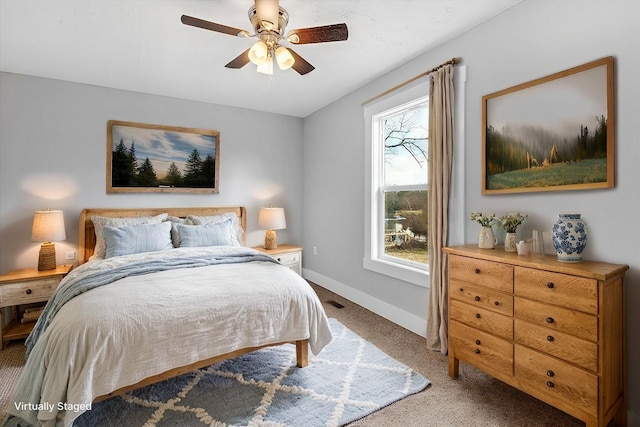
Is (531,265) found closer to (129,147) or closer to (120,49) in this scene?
(120,49)

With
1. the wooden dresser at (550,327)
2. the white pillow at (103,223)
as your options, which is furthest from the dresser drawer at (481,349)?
the white pillow at (103,223)

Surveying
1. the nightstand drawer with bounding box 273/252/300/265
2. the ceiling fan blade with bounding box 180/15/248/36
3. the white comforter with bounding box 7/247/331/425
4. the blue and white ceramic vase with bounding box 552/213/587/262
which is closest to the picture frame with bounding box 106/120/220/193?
the nightstand drawer with bounding box 273/252/300/265

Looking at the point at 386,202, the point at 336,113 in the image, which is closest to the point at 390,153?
the point at 386,202

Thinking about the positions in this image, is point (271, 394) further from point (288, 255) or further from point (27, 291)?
point (27, 291)

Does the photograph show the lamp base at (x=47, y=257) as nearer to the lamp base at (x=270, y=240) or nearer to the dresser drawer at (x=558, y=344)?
the lamp base at (x=270, y=240)

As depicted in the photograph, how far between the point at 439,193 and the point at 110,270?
8.55ft

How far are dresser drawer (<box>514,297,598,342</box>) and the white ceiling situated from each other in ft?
6.49

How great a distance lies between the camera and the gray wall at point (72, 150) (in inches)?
123

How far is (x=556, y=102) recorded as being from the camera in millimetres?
1907

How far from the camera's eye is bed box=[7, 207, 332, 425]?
1.52 meters

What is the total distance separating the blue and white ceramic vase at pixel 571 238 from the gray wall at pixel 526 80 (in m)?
0.20

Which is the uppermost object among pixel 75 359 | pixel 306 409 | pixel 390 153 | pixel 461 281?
pixel 390 153

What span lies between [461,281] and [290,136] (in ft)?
11.3

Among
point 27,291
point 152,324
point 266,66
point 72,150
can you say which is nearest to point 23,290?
point 27,291
